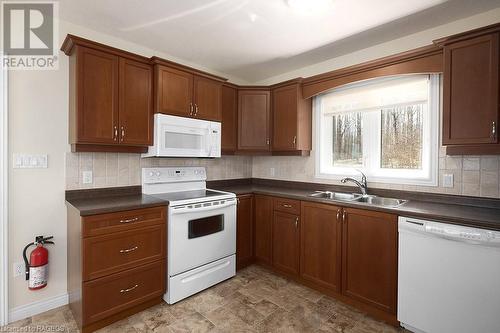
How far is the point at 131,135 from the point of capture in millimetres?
2373

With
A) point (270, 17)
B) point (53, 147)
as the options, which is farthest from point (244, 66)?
point (53, 147)

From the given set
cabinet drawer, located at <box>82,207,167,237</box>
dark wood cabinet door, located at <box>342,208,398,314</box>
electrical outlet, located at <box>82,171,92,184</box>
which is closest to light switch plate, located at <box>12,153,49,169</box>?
electrical outlet, located at <box>82,171,92,184</box>

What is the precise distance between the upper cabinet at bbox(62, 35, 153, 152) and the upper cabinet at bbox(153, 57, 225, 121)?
11cm

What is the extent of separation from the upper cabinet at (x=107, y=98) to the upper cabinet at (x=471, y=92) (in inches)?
102

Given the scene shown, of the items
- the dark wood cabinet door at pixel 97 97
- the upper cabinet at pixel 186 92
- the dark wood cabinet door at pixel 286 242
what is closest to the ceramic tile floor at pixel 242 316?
the dark wood cabinet door at pixel 286 242

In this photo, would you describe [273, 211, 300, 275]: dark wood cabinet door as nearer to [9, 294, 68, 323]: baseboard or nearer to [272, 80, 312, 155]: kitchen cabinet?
[272, 80, 312, 155]: kitchen cabinet

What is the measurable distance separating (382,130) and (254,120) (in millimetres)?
1545

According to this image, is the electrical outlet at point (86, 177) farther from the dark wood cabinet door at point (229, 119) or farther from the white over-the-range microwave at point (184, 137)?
the dark wood cabinet door at point (229, 119)

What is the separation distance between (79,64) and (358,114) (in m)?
2.81

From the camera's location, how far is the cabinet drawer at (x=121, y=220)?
186 centimetres

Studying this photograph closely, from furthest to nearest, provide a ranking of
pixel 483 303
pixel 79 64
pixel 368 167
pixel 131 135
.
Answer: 1. pixel 368 167
2. pixel 131 135
3. pixel 79 64
4. pixel 483 303

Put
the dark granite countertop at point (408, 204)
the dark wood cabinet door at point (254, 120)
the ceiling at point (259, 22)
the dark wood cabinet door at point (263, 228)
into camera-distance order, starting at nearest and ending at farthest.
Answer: the dark granite countertop at point (408, 204) → the ceiling at point (259, 22) → the dark wood cabinet door at point (263, 228) → the dark wood cabinet door at point (254, 120)

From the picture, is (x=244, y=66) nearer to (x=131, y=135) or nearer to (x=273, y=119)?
(x=273, y=119)

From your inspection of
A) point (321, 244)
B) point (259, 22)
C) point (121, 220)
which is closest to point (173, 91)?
point (259, 22)
